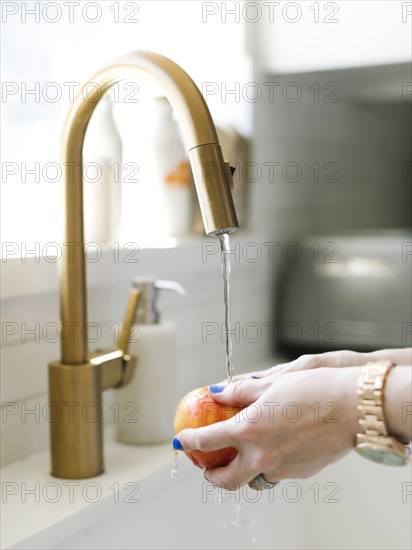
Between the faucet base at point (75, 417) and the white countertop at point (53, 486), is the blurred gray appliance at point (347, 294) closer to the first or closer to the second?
the white countertop at point (53, 486)

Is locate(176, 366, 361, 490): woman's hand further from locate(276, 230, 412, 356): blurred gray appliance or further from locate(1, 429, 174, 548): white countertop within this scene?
locate(276, 230, 412, 356): blurred gray appliance

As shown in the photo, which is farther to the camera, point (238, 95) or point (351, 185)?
point (351, 185)

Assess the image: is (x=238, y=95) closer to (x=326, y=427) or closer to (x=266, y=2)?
(x=266, y=2)

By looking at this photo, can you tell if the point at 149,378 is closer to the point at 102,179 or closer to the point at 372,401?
the point at 102,179

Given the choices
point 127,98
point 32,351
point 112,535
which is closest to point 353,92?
point 127,98

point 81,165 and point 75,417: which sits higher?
point 81,165

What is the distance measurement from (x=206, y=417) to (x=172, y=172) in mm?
688

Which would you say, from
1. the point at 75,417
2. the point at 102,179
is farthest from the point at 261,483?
the point at 102,179

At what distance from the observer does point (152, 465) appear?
1.03 metres

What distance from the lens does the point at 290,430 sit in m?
0.71

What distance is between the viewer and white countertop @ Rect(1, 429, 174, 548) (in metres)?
0.84

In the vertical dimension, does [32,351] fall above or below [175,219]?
A: below

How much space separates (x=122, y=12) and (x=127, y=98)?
0.15 m

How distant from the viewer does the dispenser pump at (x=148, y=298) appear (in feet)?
3.52
